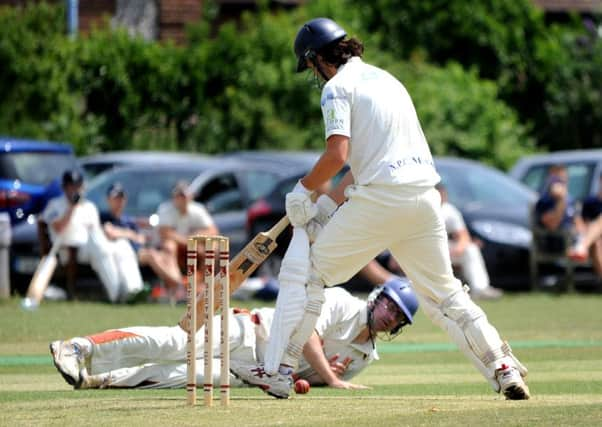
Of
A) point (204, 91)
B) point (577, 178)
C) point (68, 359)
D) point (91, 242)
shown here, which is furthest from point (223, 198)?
point (68, 359)

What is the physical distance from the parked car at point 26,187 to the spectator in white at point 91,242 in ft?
3.00

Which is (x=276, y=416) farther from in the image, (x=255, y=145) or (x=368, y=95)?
(x=255, y=145)

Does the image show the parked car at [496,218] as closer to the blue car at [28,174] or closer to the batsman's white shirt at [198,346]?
the blue car at [28,174]

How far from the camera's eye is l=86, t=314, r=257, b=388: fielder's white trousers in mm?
9438

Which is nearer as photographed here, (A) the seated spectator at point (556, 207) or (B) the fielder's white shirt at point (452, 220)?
(B) the fielder's white shirt at point (452, 220)

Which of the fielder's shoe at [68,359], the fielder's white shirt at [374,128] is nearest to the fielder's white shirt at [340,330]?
the fielder's shoe at [68,359]

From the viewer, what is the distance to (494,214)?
2016 centimetres

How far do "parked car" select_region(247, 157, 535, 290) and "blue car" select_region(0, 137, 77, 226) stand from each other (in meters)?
3.31

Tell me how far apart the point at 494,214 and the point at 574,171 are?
2.38m

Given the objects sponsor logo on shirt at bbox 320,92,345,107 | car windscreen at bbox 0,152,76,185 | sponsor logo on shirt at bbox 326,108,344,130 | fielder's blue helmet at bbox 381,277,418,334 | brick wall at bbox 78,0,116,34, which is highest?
sponsor logo on shirt at bbox 320,92,345,107

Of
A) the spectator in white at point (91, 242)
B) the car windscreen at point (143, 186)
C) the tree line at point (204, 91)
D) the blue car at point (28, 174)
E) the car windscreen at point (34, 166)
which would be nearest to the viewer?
the spectator in white at point (91, 242)

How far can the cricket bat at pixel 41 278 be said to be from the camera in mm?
17420

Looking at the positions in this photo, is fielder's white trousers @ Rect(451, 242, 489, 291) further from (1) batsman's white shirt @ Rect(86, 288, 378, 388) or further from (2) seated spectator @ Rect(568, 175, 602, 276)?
(1) batsman's white shirt @ Rect(86, 288, 378, 388)

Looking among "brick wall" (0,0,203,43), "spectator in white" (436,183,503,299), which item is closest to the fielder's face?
"spectator in white" (436,183,503,299)
